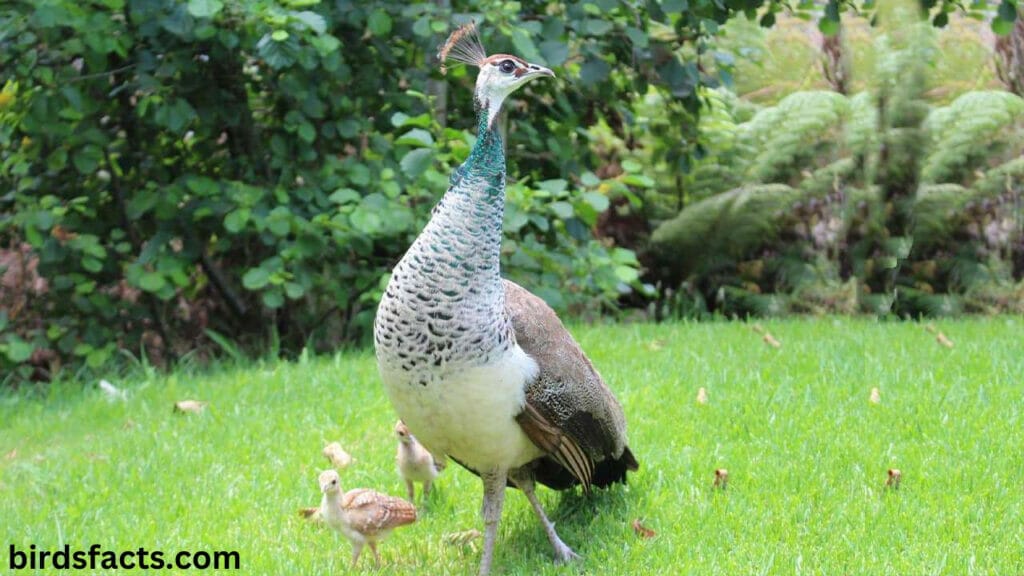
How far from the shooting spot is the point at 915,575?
3.78m

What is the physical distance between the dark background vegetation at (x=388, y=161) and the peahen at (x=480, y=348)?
257cm

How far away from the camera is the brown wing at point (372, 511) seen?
4.00 meters

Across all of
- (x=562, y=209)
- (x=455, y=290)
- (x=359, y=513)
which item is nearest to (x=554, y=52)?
(x=562, y=209)

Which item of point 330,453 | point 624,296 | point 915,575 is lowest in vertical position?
point 624,296

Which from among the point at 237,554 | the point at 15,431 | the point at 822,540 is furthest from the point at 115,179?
the point at 822,540

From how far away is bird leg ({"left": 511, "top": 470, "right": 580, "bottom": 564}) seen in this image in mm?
4176

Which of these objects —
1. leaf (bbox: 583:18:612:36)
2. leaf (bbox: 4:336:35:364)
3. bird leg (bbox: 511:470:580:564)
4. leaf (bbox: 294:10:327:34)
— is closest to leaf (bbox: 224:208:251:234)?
leaf (bbox: 294:10:327:34)

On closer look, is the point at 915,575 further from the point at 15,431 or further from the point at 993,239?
the point at 993,239

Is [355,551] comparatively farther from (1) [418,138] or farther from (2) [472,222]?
(1) [418,138]

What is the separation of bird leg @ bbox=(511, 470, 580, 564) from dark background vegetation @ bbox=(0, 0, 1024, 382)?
2.72 metres

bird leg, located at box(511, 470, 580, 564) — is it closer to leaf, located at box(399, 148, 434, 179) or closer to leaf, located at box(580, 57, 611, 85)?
leaf, located at box(399, 148, 434, 179)

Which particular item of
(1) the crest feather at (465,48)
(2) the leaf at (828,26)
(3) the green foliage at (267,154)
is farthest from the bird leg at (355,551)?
(2) the leaf at (828,26)

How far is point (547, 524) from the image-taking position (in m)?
4.24

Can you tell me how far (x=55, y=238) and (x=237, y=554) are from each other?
381 cm
